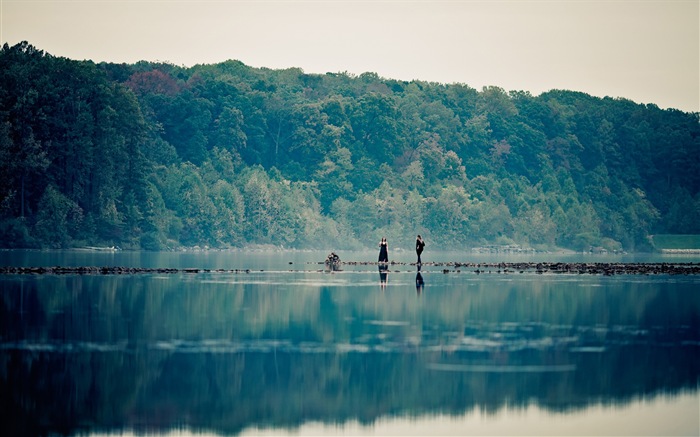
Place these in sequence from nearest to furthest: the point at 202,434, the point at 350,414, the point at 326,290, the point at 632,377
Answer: the point at 202,434 < the point at 350,414 < the point at 632,377 < the point at 326,290

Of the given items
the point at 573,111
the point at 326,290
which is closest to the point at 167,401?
the point at 326,290

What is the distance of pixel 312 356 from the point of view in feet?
88.4

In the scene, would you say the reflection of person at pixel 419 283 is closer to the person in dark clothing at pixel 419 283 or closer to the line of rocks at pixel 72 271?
the person in dark clothing at pixel 419 283

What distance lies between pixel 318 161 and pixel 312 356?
397ft

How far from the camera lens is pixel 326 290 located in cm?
4831

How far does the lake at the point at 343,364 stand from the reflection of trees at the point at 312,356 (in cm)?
6

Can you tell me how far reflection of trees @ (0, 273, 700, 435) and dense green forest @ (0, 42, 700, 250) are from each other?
211 feet

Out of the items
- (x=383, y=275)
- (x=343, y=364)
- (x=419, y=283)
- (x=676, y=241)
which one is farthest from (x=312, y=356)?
(x=676, y=241)

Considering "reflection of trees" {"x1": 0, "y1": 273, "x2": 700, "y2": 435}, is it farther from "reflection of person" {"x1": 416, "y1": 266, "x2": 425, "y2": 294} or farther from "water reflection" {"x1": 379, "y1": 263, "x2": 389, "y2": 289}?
"water reflection" {"x1": 379, "y1": 263, "x2": 389, "y2": 289}

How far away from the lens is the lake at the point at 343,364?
20.4m

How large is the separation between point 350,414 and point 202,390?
10.3 feet

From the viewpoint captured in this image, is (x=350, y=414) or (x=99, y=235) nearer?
(x=350, y=414)

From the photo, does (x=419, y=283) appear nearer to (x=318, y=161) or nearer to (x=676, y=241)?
(x=318, y=161)

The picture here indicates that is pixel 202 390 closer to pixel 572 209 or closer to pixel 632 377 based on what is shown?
pixel 632 377
